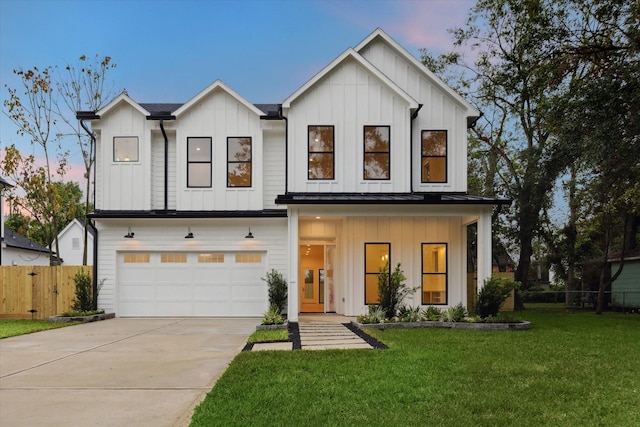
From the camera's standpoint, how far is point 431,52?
22469mm

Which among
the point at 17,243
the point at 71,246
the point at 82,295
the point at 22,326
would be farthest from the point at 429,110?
the point at 71,246

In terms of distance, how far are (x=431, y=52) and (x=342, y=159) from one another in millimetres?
10870


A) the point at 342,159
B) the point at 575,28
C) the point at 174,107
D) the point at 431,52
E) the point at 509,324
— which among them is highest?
the point at 431,52

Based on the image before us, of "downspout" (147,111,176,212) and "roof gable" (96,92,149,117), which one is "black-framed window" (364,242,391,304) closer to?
"downspout" (147,111,176,212)

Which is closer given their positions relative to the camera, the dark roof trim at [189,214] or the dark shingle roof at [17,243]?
the dark roof trim at [189,214]

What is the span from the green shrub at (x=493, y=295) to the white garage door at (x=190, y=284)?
6.80m

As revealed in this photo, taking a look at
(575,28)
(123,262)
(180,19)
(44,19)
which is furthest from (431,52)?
(44,19)

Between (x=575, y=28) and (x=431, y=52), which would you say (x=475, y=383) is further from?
(x=431, y=52)

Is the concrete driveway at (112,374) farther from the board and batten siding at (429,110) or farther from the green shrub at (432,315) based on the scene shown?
the board and batten siding at (429,110)

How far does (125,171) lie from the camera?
1550cm

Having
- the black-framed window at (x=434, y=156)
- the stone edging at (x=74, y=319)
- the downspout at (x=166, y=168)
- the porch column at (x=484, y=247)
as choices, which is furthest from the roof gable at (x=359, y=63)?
the stone edging at (x=74, y=319)

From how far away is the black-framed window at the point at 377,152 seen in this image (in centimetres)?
1455

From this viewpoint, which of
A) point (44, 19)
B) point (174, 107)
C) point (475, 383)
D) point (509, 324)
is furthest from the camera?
point (44, 19)

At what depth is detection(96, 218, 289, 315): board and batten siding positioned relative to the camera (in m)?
15.5
